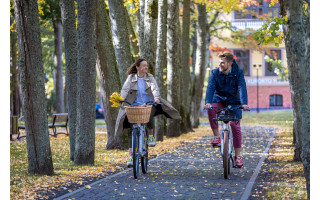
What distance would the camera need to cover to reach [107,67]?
14.5 m

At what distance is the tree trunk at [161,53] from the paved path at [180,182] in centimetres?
499

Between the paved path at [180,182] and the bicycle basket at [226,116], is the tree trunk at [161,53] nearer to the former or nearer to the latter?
the paved path at [180,182]

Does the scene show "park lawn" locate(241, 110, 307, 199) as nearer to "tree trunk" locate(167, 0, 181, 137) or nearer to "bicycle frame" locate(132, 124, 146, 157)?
"bicycle frame" locate(132, 124, 146, 157)

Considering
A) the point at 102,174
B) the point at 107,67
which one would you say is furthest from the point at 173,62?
the point at 102,174

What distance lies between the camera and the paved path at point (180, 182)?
753 cm

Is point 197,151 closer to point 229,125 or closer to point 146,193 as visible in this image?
point 229,125

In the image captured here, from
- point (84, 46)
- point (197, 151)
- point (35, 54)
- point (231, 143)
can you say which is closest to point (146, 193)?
point (231, 143)

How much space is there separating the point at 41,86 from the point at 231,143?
144 inches

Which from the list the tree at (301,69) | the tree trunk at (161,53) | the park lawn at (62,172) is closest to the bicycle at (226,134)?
the tree at (301,69)

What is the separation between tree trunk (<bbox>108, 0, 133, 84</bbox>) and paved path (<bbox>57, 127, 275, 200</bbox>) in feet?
12.1

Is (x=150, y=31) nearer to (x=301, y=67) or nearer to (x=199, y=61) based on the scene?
(x=199, y=61)

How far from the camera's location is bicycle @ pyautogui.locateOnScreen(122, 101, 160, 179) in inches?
351

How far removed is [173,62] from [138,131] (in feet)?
30.8

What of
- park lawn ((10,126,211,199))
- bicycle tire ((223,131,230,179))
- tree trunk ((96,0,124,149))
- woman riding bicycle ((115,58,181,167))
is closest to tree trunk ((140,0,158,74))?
tree trunk ((96,0,124,149))
